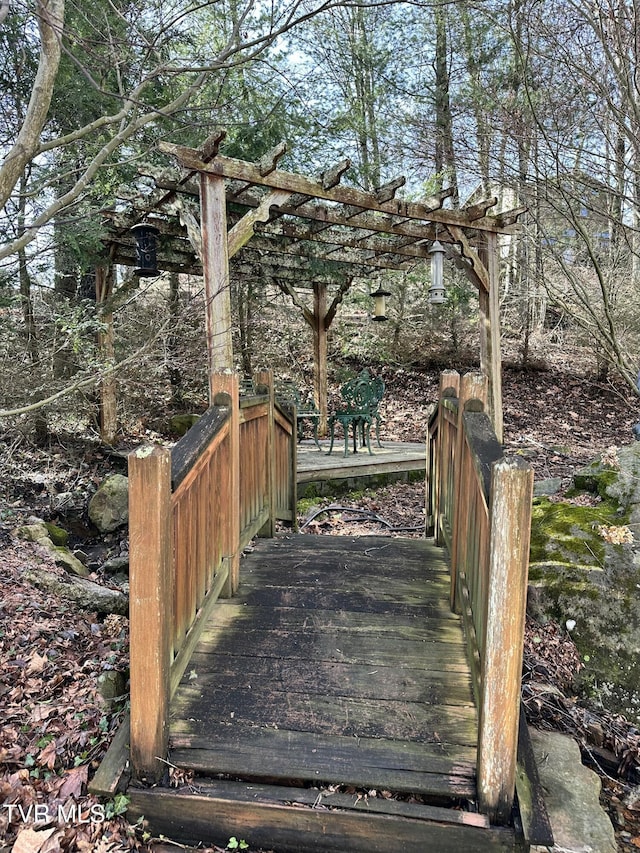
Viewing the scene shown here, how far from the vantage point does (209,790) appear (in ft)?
5.65

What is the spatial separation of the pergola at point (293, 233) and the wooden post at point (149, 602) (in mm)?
2317

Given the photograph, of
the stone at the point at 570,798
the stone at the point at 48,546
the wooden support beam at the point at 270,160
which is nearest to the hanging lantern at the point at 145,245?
the wooden support beam at the point at 270,160

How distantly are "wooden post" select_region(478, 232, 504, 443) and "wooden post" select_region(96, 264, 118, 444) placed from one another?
4641 mm

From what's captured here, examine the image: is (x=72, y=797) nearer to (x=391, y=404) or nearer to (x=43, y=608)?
(x=43, y=608)

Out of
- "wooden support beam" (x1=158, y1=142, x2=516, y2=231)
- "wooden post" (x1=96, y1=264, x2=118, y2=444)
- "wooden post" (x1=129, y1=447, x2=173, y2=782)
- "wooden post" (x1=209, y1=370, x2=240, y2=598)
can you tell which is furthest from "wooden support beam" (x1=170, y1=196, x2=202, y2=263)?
"wooden post" (x1=129, y1=447, x2=173, y2=782)

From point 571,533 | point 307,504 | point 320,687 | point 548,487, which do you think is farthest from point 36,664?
point 548,487

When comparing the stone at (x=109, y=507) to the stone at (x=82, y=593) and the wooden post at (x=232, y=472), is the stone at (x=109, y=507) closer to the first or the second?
the stone at (x=82, y=593)

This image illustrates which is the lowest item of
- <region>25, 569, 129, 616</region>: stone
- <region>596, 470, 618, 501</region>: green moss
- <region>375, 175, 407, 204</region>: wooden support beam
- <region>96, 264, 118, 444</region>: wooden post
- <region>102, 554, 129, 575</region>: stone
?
<region>102, 554, 129, 575</region>: stone

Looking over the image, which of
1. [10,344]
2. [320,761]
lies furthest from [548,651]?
[10,344]

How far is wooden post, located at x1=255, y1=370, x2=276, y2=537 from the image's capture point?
12.1 feet

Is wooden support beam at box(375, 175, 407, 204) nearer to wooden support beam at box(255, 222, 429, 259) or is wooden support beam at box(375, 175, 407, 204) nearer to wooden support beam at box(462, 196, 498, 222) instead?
wooden support beam at box(255, 222, 429, 259)

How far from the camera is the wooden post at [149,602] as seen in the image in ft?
5.66

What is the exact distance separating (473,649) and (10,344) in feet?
19.6

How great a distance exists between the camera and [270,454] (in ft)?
12.6
